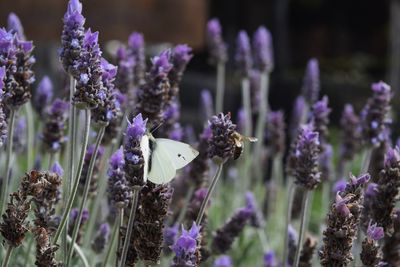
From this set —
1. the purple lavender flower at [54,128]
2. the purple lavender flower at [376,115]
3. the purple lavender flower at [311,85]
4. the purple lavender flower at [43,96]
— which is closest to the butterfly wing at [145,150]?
the purple lavender flower at [54,128]

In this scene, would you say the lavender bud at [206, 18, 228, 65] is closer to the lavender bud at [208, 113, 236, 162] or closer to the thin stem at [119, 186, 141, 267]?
the lavender bud at [208, 113, 236, 162]

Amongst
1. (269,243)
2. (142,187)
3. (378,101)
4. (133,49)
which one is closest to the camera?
(142,187)

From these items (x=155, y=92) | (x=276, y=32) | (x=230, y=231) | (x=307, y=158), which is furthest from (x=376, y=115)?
(x=276, y=32)

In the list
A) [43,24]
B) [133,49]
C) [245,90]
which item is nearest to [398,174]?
[133,49]

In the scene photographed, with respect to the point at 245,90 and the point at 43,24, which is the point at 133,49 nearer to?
the point at 245,90

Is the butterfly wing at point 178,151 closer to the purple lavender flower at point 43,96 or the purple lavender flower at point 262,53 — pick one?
the purple lavender flower at point 43,96

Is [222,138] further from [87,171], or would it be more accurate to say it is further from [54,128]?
[54,128]
